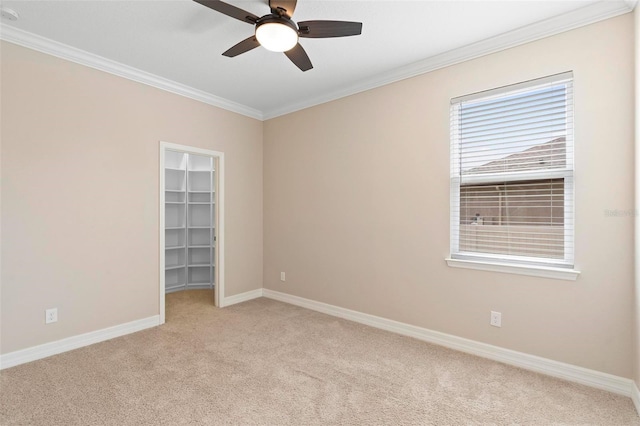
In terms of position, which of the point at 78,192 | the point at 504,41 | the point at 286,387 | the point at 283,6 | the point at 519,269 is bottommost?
the point at 286,387

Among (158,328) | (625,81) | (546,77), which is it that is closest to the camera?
(625,81)

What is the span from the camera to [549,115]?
8.23 feet

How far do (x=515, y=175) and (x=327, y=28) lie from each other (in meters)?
1.95

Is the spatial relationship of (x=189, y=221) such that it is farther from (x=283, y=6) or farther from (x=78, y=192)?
(x=283, y=6)

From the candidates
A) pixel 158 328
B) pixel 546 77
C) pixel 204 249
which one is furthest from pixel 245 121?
pixel 546 77

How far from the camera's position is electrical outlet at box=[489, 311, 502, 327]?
106 inches

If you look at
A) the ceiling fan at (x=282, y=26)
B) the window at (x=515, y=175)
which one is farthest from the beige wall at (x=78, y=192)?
the window at (x=515, y=175)

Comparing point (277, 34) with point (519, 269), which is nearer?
point (277, 34)

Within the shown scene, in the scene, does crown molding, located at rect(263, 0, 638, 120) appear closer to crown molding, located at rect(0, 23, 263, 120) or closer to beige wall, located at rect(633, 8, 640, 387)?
beige wall, located at rect(633, 8, 640, 387)

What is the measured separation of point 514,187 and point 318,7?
2.16 metres

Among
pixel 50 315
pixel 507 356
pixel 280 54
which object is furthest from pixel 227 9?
pixel 507 356

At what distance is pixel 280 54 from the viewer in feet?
9.66

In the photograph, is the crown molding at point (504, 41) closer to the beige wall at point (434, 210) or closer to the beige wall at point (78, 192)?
the beige wall at point (434, 210)

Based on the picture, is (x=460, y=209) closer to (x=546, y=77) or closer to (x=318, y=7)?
(x=546, y=77)
